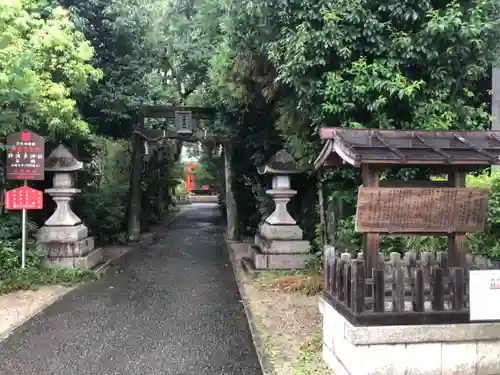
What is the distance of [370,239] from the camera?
A: 15.9ft

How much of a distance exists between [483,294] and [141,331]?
4.61m

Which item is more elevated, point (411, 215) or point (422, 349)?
point (411, 215)

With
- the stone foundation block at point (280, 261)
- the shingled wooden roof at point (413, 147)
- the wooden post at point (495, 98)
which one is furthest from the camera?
the stone foundation block at point (280, 261)

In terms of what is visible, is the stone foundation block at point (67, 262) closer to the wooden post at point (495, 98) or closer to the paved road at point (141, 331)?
the paved road at point (141, 331)

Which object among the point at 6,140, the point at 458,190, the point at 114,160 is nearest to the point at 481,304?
the point at 458,190

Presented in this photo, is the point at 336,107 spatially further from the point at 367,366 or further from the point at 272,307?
the point at 367,366

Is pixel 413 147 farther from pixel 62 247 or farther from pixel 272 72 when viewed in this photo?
pixel 62 247

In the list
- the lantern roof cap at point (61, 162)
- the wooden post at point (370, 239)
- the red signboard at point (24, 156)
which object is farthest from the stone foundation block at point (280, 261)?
the wooden post at point (370, 239)

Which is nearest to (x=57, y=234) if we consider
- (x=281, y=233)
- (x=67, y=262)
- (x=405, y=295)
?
(x=67, y=262)

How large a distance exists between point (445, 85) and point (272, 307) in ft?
15.2

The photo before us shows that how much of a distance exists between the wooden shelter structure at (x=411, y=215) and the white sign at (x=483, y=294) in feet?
0.34

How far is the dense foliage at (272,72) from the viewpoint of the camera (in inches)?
301

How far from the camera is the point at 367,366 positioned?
176 inches

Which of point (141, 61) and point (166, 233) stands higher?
point (141, 61)
